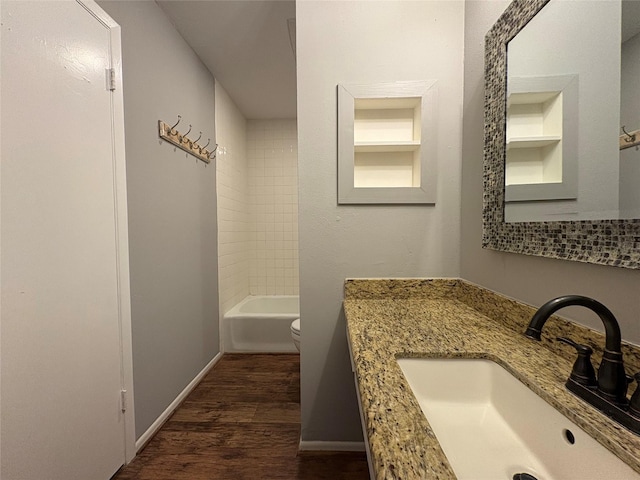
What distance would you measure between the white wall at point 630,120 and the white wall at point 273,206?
2946 mm

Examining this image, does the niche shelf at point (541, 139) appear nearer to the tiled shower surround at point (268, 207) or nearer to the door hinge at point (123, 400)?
the door hinge at point (123, 400)

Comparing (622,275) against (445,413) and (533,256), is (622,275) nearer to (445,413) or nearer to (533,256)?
(533,256)

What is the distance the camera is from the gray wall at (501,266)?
2.02 ft

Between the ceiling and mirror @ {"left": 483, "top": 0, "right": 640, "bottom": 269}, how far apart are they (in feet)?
4.41

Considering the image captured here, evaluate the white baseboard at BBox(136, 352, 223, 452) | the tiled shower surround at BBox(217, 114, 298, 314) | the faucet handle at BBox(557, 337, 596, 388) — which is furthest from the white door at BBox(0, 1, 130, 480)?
the tiled shower surround at BBox(217, 114, 298, 314)

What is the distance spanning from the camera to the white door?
886 millimetres

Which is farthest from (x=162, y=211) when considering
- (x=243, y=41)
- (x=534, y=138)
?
(x=534, y=138)

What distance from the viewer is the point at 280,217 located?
3436 millimetres

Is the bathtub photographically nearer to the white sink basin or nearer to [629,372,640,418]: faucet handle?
the white sink basin

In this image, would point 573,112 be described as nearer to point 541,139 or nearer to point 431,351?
point 541,139

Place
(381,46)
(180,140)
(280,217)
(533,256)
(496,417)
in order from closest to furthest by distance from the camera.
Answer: (496,417), (533,256), (381,46), (180,140), (280,217)

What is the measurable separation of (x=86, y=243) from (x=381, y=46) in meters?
1.62

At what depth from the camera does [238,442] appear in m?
1.53

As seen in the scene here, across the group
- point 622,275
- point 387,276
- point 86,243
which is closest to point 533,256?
point 622,275
